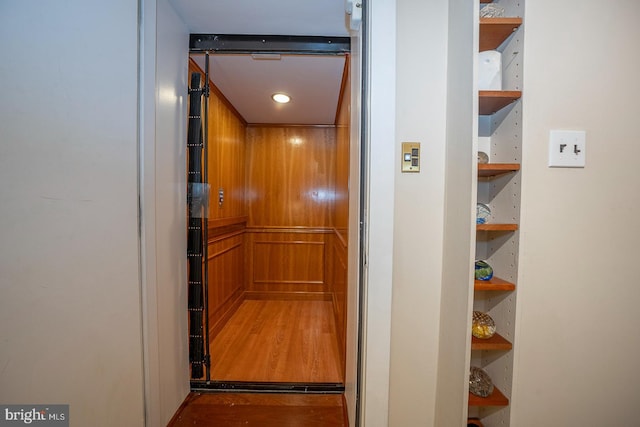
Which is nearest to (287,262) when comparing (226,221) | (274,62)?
(226,221)

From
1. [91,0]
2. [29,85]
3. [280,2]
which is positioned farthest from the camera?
[280,2]

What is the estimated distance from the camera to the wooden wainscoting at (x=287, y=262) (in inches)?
125

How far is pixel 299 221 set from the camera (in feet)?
10.6

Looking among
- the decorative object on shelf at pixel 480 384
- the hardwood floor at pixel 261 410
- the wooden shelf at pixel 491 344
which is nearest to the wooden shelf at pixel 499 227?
the wooden shelf at pixel 491 344

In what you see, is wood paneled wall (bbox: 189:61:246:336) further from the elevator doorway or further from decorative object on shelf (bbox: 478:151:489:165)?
decorative object on shelf (bbox: 478:151:489:165)

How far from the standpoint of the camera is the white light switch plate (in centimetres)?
85

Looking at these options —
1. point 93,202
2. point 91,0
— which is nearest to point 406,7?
point 91,0

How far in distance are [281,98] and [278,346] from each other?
2.34 meters

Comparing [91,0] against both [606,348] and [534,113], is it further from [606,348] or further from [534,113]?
[606,348]

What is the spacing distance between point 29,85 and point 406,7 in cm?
130

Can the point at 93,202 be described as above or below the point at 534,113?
below

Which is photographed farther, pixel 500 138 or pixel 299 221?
pixel 299 221

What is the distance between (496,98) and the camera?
859mm
